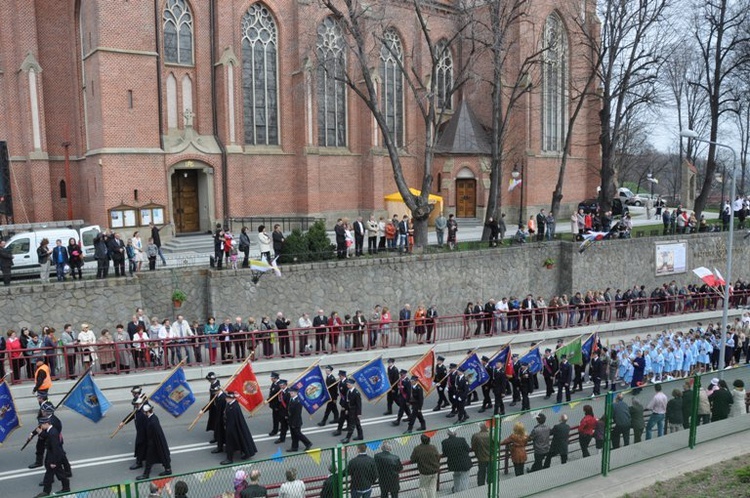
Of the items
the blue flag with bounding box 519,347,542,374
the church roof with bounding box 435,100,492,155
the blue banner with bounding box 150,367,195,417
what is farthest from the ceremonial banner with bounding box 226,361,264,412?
the church roof with bounding box 435,100,492,155

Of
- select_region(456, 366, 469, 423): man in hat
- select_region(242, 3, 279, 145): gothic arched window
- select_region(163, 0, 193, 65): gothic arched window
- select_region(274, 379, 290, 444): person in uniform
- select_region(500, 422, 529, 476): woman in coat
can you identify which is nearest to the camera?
select_region(500, 422, 529, 476): woman in coat

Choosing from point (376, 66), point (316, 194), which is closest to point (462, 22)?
point (376, 66)

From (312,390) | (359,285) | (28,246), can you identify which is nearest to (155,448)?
(312,390)

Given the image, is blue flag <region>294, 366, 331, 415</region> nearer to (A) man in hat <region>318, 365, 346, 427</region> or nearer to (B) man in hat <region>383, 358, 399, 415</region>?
(A) man in hat <region>318, 365, 346, 427</region>

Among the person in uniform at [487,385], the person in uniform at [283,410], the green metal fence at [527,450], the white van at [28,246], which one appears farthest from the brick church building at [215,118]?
the green metal fence at [527,450]

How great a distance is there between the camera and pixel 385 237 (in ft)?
81.4

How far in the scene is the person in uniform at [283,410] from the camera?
13.0 m

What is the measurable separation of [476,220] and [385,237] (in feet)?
44.7

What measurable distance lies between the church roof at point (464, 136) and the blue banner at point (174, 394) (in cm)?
2632

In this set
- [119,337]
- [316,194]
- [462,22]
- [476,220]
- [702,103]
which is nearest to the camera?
[119,337]

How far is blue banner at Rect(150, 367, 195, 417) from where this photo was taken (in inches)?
505

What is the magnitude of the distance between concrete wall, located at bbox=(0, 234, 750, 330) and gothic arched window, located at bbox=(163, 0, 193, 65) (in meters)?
13.8

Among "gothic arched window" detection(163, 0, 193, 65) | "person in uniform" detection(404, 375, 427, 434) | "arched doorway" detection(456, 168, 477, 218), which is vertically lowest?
"person in uniform" detection(404, 375, 427, 434)

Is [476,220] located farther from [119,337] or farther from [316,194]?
[119,337]
